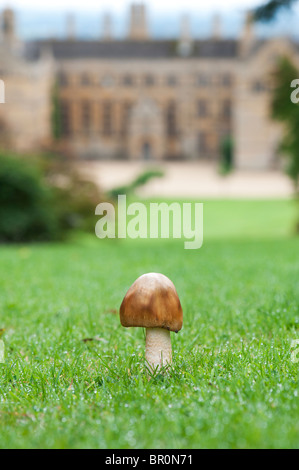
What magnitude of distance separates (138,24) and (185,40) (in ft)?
23.5

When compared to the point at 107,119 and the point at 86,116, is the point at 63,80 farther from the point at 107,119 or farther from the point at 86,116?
the point at 107,119

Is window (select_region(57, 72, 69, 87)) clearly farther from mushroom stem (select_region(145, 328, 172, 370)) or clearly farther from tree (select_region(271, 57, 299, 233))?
mushroom stem (select_region(145, 328, 172, 370))

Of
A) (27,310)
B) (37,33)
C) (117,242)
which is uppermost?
(37,33)

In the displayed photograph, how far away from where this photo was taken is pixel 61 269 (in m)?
10.2

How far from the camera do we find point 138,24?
3145 inches

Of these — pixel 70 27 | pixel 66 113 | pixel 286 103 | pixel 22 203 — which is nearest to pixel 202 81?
pixel 66 113

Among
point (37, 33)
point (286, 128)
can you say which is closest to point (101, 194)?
point (286, 128)

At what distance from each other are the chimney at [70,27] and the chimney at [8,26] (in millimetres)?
9187

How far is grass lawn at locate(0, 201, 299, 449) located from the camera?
2.76 meters

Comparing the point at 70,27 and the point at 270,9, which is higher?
the point at 70,27

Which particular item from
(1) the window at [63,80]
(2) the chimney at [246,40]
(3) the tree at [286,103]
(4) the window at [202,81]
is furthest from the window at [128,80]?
(3) the tree at [286,103]

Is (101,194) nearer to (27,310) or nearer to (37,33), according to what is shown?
(27,310)

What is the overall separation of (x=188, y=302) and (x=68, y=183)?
1517 centimetres

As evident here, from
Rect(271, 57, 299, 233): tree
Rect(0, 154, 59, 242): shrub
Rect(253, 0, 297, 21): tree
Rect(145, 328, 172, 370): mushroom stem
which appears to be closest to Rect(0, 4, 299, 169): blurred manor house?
Rect(271, 57, 299, 233): tree
